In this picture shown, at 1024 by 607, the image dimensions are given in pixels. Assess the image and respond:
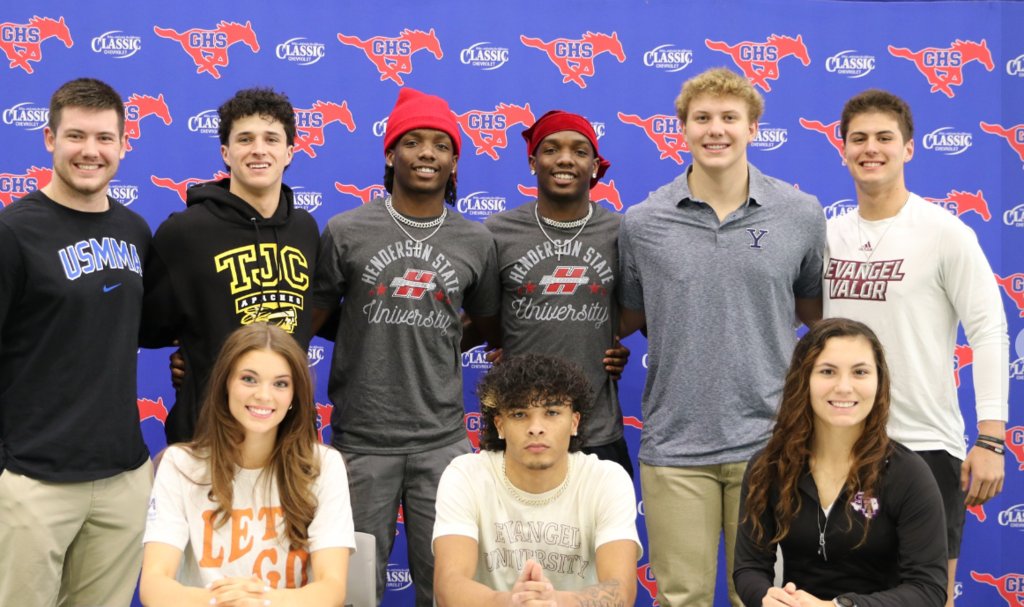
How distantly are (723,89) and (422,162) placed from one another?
1.07 m

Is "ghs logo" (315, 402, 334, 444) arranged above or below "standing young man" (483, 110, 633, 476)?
below

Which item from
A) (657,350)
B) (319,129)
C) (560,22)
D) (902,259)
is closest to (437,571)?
(657,350)

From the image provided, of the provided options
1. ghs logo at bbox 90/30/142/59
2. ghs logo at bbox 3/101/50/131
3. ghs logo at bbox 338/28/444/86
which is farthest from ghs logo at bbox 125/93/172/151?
ghs logo at bbox 338/28/444/86

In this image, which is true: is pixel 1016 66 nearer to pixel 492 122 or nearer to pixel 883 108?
pixel 883 108

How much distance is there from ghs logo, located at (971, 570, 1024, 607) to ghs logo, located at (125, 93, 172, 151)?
4234 mm

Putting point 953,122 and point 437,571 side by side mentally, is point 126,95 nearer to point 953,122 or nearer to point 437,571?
point 437,571

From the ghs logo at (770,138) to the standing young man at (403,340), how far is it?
167cm

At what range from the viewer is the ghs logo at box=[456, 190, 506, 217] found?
14.8 feet

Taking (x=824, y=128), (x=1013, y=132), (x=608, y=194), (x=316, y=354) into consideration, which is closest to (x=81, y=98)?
(x=316, y=354)

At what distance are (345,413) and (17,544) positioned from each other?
3.53 feet

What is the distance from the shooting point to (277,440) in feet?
9.35

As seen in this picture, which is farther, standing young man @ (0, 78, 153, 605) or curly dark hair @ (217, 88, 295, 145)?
curly dark hair @ (217, 88, 295, 145)

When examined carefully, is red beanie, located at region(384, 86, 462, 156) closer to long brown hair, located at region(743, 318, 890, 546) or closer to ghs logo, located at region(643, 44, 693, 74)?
ghs logo, located at region(643, 44, 693, 74)

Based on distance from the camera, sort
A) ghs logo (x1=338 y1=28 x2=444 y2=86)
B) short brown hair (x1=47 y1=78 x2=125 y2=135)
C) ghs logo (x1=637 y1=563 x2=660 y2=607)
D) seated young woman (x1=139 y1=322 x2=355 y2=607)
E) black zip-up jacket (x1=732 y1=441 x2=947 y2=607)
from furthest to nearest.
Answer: ghs logo (x1=637 y1=563 x2=660 y2=607)
ghs logo (x1=338 y1=28 x2=444 y2=86)
short brown hair (x1=47 y1=78 x2=125 y2=135)
seated young woman (x1=139 y1=322 x2=355 y2=607)
black zip-up jacket (x1=732 y1=441 x2=947 y2=607)
